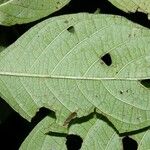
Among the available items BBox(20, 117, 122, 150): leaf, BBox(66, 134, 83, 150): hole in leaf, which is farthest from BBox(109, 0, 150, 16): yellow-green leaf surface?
BBox(66, 134, 83, 150): hole in leaf

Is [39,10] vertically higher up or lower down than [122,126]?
higher up

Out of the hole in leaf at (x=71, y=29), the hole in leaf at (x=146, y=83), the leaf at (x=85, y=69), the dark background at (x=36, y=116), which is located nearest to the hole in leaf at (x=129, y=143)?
the dark background at (x=36, y=116)

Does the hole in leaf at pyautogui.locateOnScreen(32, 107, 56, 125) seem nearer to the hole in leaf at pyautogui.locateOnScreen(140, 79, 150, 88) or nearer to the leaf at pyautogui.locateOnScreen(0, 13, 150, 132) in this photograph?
the leaf at pyautogui.locateOnScreen(0, 13, 150, 132)

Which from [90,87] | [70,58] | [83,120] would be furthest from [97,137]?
[70,58]

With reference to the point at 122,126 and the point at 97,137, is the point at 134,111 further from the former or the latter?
the point at 97,137

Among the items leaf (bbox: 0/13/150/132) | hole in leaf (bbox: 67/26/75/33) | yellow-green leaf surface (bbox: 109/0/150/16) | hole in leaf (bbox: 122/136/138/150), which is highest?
yellow-green leaf surface (bbox: 109/0/150/16)

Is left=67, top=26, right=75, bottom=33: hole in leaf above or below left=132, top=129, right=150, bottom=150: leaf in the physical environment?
above
